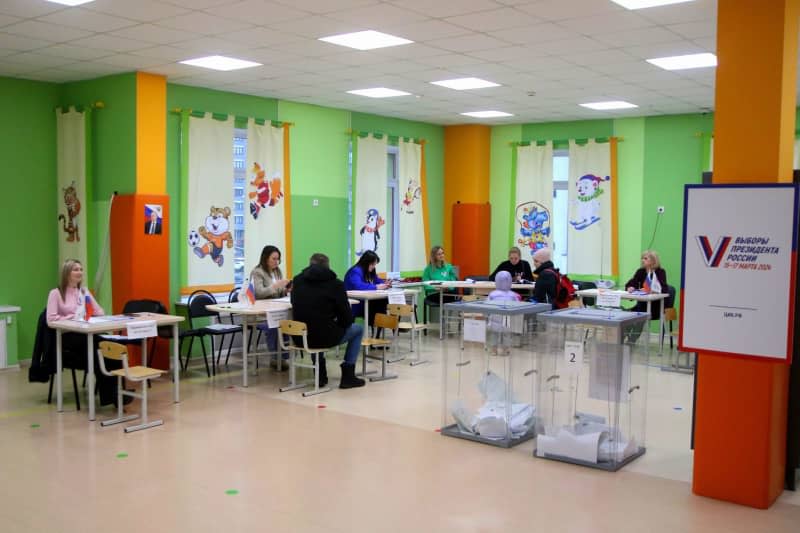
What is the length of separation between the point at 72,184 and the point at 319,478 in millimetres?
5113

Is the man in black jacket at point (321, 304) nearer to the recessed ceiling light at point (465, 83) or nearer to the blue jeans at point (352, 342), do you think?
the blue jeans at point (352, 342)

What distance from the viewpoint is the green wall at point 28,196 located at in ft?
25.9

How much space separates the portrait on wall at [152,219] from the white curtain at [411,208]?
13.9 ft

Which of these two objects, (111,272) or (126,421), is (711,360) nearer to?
(126,421)

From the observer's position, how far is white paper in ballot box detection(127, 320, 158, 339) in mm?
5961

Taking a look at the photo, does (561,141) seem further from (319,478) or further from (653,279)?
(319,478)

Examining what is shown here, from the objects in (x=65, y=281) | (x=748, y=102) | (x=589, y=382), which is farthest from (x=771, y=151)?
(x=65, y=281)

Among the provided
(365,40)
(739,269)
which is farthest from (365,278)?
(739,269)

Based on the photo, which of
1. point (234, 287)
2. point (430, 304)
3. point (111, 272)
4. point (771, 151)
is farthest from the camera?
point (430, 304)

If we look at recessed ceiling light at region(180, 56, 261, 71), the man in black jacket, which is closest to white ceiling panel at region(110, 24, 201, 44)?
recessed ceiling light at region(180, 56, 261, 71)

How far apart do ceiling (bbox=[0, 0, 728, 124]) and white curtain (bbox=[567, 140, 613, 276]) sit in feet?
5.69

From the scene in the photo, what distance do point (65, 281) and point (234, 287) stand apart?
266cm

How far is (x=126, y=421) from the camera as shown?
5.95 metres

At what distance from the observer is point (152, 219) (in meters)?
7.72
